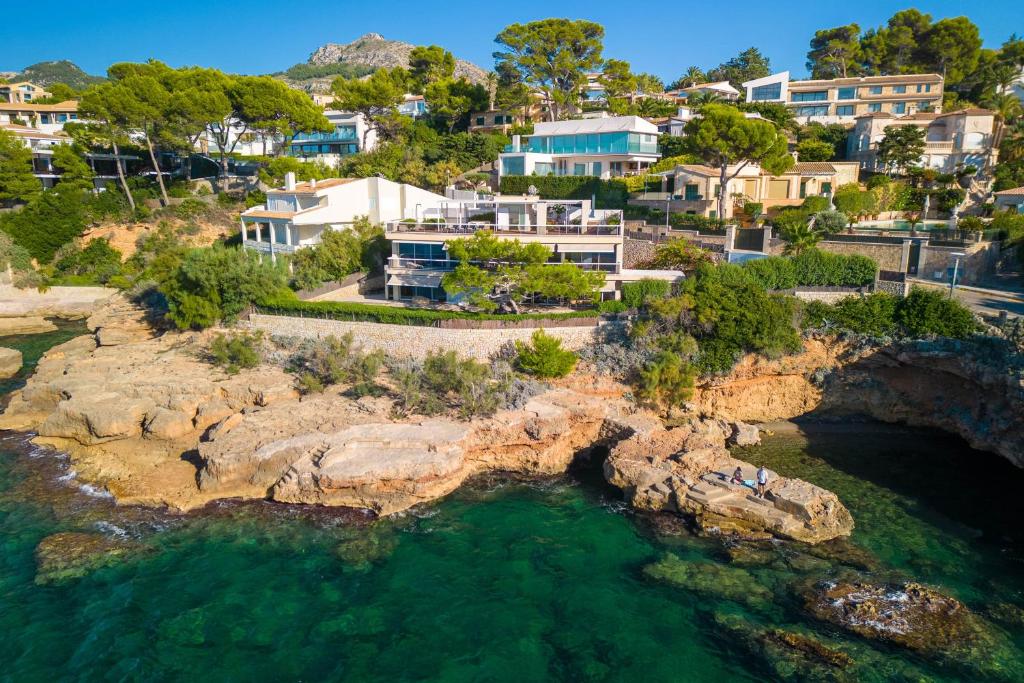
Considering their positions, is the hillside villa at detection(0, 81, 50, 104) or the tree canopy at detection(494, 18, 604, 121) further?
the hillside villa at detection(0, 81, 50, 104)

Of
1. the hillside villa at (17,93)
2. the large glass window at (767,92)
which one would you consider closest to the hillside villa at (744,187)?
the large glass window at (767,92)

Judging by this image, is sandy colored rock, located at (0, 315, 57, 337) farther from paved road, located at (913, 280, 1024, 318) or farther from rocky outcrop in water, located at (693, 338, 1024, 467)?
paved road, located at (913, 280, 1024, 318)

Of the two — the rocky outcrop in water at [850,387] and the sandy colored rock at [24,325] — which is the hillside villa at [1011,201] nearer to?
the rocky outcrop in water at [850,387]

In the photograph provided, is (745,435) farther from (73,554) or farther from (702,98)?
(702,98)

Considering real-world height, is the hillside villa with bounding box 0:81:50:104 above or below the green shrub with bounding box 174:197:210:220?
above

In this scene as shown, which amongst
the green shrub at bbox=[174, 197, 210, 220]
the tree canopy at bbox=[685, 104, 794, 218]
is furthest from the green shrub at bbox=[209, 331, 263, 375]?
the tree canopy at bbox=[685, 104, 794, 218]

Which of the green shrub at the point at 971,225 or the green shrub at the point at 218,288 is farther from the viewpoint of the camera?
the green shrub at the point at 971,225
